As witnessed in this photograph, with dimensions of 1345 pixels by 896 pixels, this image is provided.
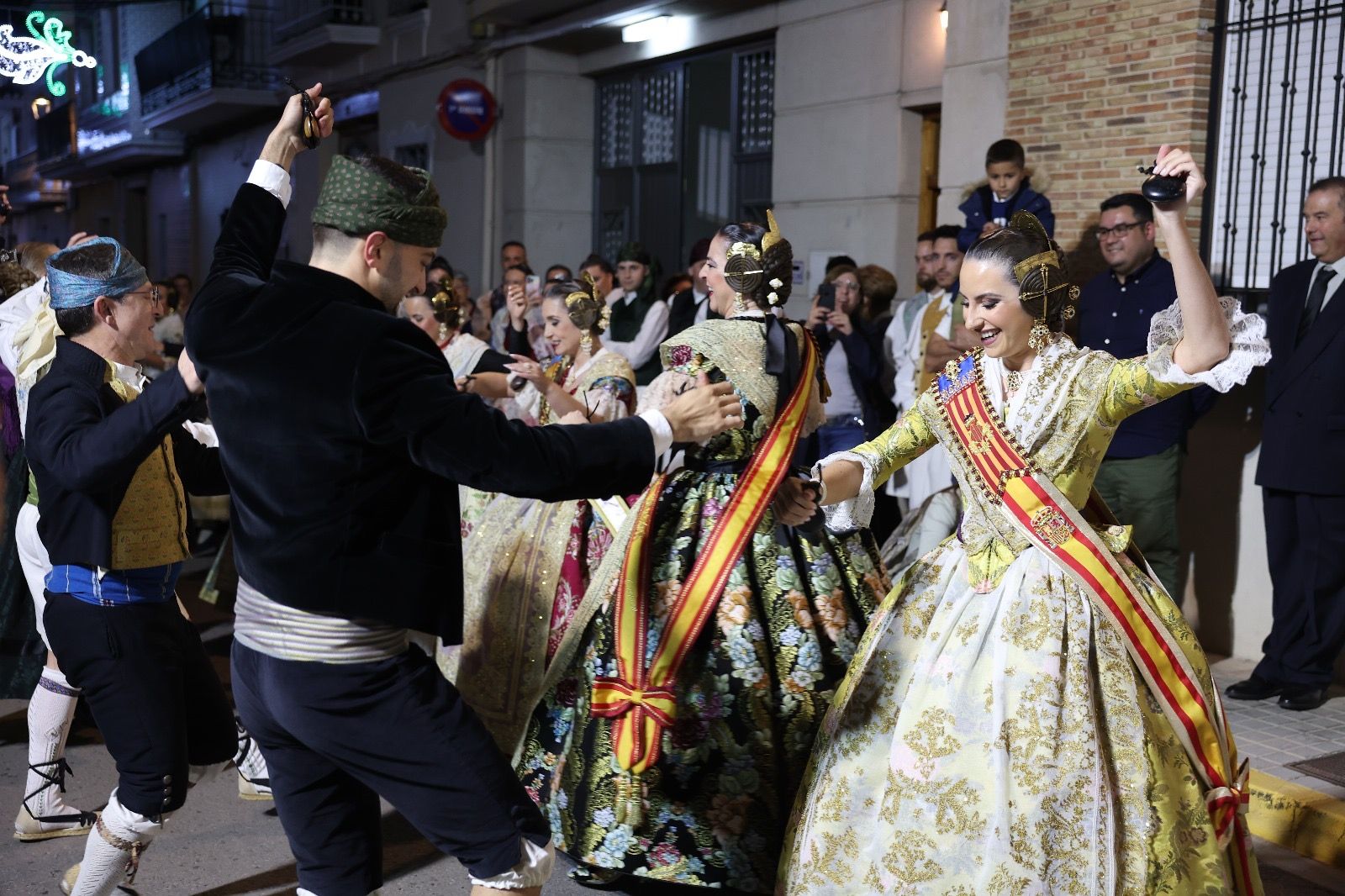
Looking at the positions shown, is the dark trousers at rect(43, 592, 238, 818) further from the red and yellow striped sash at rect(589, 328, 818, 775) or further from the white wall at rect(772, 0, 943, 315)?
the white wall at rect(772, 0, 943, 315)

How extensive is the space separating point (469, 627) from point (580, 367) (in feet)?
Answer: 3.98

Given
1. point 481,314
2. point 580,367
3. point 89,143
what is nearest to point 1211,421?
point 580,367

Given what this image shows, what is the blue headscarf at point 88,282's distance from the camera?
3734 mm

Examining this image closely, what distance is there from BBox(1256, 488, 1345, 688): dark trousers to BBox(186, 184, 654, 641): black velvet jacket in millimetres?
4166

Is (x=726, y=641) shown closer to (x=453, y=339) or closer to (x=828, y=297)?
(x=453, y=339)

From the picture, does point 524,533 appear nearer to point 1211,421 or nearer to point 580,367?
point 580,367

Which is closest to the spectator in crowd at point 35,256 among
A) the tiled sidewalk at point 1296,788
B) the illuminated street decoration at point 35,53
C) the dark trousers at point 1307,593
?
the illuminated street decoration at point 35,53

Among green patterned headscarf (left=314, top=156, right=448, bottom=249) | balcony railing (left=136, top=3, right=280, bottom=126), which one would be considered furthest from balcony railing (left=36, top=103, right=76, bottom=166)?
green patterned headscarf (left=314, top=156, right=448, bottom=249)

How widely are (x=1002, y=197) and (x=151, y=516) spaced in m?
4.64

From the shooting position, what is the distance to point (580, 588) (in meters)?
4.98

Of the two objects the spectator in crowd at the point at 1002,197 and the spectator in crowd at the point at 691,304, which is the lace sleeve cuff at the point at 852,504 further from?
the spectator in crowd at the point at 691,304

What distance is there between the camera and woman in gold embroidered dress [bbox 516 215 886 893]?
388 cm

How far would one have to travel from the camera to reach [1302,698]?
565 cm

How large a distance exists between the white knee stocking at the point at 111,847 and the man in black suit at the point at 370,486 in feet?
2.98
